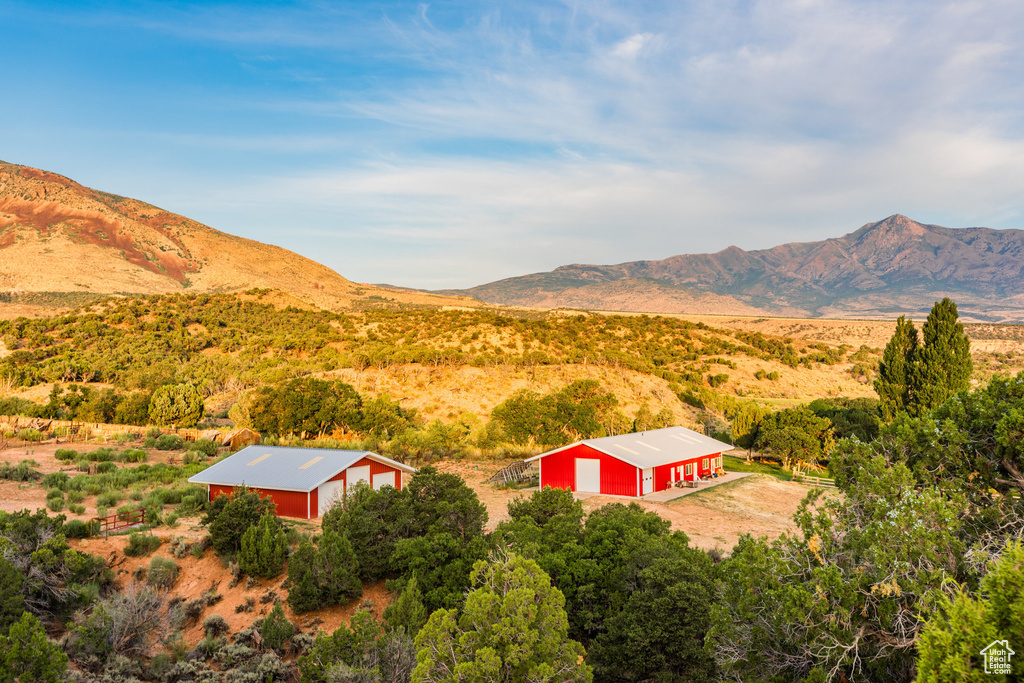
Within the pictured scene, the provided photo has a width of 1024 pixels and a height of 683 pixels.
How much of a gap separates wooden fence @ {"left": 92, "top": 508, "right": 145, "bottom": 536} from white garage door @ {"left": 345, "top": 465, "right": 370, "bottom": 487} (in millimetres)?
6170

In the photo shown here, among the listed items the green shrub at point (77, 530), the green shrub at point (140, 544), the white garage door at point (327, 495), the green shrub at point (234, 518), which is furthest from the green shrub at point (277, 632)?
the green shrub at point (77, 530)

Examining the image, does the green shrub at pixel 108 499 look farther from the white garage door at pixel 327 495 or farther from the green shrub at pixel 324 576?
the green shrub at pixel 324 576

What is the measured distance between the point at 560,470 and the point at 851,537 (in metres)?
20.7

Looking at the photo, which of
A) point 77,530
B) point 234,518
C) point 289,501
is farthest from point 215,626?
point 289,501

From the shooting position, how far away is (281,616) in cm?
1257

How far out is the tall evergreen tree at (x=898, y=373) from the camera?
2781 cm

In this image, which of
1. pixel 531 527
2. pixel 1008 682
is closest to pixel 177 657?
pixel 531 527

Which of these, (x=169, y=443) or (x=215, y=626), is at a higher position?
(x=169, y=443)

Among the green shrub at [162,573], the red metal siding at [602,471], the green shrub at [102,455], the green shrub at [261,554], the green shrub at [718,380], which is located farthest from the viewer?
the green shrub at [718,380]

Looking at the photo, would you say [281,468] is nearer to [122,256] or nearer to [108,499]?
[108,499]

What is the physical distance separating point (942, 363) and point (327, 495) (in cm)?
2680

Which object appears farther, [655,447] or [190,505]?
[655,447]

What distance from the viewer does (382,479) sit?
21891mm

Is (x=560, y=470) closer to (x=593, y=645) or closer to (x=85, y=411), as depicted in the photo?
(x=593, y=645)
